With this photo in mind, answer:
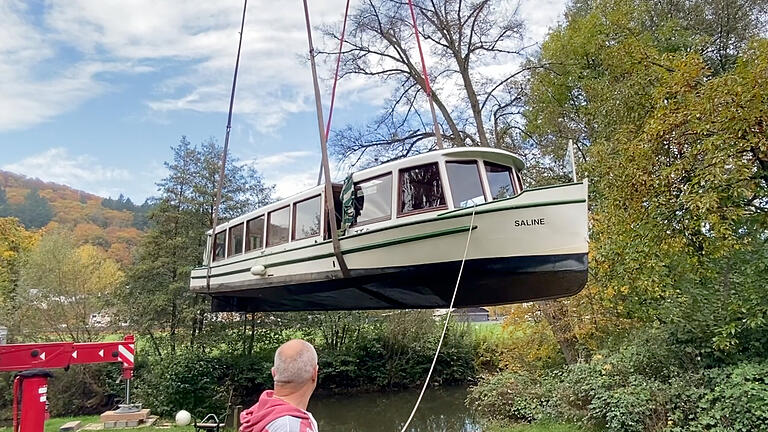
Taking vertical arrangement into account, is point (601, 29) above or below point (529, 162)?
above

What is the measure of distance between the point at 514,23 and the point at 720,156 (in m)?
6.10

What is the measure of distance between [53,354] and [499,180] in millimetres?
4571

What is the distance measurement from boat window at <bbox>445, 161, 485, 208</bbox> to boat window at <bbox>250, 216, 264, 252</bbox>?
2.83 m

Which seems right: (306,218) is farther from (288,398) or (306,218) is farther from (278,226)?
(288,398)

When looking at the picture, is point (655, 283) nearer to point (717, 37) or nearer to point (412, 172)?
point (412, 172)

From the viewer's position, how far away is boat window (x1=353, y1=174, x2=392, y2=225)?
15.1 ft

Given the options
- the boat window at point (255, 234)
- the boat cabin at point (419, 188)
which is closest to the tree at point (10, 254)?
the boat window at point (255, 234)

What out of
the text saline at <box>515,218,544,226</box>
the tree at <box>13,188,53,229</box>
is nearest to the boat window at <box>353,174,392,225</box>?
the text saline at <box>515,218,544,226</box>

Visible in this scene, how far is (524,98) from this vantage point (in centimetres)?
1139

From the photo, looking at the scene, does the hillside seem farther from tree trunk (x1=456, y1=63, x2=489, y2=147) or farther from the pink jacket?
the pink jacket

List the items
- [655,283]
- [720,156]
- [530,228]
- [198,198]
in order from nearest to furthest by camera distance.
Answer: [530,228]
[720,156]
[655,283]
[198,198]

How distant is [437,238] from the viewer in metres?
4.12

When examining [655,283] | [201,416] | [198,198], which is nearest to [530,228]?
[655,283]

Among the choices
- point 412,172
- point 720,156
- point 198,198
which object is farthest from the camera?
point 198,198
